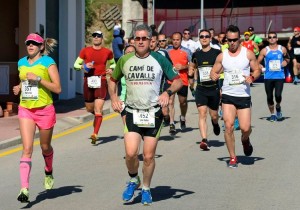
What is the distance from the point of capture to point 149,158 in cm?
894

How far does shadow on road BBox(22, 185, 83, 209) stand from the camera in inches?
374

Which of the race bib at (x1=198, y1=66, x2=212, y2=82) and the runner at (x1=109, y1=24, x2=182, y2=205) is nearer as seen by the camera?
the runner at (x1=109, y1=24, x2=182, y2=205)

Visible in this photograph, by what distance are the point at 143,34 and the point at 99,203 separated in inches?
76.7

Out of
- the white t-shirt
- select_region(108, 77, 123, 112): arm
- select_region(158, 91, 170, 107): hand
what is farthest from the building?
select_region(158, 91, 170, 107): hand

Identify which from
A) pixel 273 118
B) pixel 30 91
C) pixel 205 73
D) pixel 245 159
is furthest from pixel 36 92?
pixel 273 118

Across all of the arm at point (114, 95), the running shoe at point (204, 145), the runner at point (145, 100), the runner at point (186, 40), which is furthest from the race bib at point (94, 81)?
the runner at point (145, 100)

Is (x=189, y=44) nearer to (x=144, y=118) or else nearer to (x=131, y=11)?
(x=144, y=118)

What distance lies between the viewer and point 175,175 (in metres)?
11.2

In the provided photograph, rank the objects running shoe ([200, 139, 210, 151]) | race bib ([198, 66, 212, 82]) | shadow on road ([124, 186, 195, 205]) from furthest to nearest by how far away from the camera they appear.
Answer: race bib ([198, 66, 212, 82]) → running shoe ([200, 139, 210, 151]) → shadow on road ([124, 186, 195, 205])

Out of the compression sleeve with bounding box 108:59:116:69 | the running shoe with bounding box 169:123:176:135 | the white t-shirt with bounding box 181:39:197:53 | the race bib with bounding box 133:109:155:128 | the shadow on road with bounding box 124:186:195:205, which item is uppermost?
the white t-shirt with bounding box 181:39:197:53

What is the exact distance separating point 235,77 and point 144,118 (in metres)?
3.36

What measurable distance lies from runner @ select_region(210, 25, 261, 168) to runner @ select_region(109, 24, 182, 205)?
2.97 m

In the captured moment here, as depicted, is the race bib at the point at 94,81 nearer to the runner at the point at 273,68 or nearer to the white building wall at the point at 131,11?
the runner at the point at 273,68

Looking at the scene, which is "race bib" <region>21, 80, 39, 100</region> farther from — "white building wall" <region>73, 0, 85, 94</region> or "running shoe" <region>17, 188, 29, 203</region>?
"white building wall" <region>73, 0, 85, 94</region>
